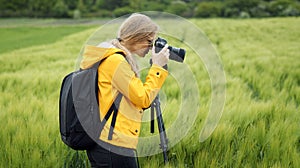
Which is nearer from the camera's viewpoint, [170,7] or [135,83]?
[135,83]

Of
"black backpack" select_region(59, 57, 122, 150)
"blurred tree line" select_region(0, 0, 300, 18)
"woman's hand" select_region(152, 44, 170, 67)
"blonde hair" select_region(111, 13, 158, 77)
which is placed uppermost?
A: "blonde hair" select_region(111, 13, 158, 77)

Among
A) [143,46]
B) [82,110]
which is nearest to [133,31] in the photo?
[143,46]

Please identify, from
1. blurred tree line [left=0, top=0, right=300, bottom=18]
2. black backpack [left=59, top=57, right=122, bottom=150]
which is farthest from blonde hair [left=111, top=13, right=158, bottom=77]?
blurred tree line [left=0, top=0, right=300, bottom=18]

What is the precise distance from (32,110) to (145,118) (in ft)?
3.24

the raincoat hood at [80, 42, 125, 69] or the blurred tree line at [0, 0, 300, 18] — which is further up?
the raincoat hood at [80, 42, 125, 69]

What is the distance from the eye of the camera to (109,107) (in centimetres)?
150

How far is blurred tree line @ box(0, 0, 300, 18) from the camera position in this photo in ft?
108

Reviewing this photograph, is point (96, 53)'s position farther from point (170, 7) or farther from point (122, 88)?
point (170, 7)

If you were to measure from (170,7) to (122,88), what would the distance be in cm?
3582

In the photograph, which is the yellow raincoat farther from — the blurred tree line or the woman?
the blurred tree line

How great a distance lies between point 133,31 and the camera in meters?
A: 1.48

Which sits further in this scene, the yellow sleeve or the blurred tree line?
the blurred tree line

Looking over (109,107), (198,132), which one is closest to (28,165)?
(109,107)

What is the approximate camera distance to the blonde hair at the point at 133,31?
148 centimetres
